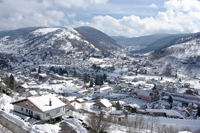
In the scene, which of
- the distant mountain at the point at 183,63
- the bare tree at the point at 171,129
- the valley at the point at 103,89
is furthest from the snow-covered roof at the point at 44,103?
the distant mountain at the point at 183,63

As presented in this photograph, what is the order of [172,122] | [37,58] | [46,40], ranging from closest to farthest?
[172,122]
[37,58]
[46,40]

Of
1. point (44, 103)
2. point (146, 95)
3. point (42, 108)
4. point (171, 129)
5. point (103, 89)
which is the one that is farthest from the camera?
point (103, 89)

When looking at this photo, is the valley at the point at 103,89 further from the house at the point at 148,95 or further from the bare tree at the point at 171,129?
the bare tree at the point at 171,129

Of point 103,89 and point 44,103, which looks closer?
point 44,103

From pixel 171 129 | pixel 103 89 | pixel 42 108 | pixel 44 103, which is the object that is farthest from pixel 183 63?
pixel 42 108

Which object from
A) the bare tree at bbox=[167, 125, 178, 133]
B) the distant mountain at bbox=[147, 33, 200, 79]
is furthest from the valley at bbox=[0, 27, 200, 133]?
the bare tree at bbox=[167, 125, 178, 133]

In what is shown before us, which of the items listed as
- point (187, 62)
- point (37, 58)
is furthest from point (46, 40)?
point (187, 62)

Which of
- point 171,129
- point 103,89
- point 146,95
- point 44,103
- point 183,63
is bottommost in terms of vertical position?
point 146,95

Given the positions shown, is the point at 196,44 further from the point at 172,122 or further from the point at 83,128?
the point at 83,128

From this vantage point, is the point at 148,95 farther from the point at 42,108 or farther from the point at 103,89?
the point at 42,108
